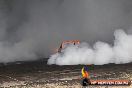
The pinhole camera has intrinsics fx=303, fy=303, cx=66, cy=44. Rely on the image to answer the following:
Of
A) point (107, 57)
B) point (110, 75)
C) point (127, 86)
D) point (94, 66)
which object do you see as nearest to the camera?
point (127, 86)

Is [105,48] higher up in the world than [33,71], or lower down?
higher up

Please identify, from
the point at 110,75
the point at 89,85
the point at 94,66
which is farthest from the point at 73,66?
the point at 89,85

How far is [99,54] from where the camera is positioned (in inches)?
3356

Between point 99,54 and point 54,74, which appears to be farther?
point 99,54

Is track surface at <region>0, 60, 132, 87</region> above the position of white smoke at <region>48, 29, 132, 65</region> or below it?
below

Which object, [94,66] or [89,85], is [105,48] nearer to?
[94,66]

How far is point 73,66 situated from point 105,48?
14506 mm

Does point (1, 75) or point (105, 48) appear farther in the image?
point (105, 48)

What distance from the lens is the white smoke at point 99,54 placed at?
83.8 m

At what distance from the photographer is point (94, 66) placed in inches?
3076

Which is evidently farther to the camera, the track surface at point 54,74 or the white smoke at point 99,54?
the white smoke at point 99,54

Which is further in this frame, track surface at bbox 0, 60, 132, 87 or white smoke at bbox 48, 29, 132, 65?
white smoke at bbox 48, 29, 132, 65

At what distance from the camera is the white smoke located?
83.8 m

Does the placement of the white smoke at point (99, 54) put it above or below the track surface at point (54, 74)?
above
